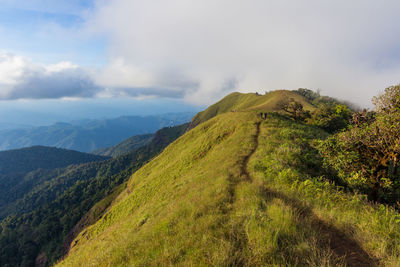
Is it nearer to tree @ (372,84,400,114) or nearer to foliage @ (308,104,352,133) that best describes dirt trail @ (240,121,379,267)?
tree @ (372,84,400,114)

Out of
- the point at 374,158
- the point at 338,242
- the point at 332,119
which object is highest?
the point at 332,119

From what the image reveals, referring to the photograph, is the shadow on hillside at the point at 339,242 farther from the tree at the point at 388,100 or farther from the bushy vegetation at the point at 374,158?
the tree at the point at 388,100

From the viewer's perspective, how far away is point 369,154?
1000 centimetres

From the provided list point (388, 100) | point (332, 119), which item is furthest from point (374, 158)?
point (332, 119)

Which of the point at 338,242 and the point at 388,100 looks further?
the point at 388,100

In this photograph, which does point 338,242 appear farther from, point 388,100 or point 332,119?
point 332,119

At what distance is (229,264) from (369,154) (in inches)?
451

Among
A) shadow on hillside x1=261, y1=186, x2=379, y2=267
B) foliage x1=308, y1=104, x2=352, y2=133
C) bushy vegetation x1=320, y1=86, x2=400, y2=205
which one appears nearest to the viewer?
shadow on hillside x1=261, y1=186, x2=379, y2=267


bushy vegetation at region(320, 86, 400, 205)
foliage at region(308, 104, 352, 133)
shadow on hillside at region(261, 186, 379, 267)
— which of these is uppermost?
foliage at region(308, 104, 352, 133)

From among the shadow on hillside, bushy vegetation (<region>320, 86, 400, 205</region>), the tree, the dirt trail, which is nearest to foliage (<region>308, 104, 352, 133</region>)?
the tree

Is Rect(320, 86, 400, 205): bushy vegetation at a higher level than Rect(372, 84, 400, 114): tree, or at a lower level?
lower

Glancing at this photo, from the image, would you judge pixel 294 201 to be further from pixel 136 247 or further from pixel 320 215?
pixel 136 247

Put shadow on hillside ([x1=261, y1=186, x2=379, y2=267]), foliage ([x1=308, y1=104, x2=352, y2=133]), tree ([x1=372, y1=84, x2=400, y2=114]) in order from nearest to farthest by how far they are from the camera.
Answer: shadow on hillside ([x1=261, y1=186, x2=379, y2=267]) → tree ([x1=372, y1=84, x2=400, y2=114]) → foliage ([x1=308, y1=104, x2=352, y2=133])

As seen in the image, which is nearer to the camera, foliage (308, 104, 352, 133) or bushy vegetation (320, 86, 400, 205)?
bushy vegetation (320, 86, 400, 205)
